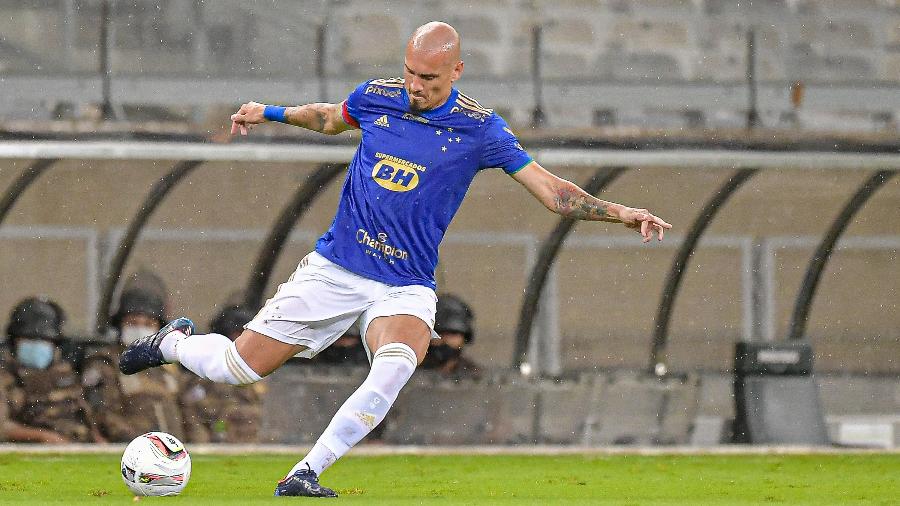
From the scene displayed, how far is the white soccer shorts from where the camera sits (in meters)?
7.30

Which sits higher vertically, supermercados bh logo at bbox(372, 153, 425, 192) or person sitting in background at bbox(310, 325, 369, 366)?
supermercados bh logo at bbox(372, 153, 425, 192)

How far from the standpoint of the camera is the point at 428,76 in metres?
7.13

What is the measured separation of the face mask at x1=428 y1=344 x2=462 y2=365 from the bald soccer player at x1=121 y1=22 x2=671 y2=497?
442 centimetres

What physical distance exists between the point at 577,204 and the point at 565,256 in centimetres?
812

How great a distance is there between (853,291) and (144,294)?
20.7ft

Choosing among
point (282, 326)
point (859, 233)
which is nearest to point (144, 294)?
point (282, 326)

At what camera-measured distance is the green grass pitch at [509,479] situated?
300 inches

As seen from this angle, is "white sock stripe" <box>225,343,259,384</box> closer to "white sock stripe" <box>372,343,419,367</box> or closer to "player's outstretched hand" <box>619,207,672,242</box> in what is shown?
"white sock stripe" <box>372,343,419,367</box>

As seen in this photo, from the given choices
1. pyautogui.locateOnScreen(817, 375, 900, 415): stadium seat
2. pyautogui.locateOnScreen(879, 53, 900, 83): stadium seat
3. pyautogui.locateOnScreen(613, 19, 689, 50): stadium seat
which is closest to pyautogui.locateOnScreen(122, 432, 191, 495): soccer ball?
Result: pyautogui.locateOnScreen(613, 19, 689, 50): stadium seat

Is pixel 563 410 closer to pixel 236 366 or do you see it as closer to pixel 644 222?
pixel 236 366

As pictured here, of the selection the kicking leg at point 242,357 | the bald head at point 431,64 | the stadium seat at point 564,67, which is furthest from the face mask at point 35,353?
the bald head at point 431,64

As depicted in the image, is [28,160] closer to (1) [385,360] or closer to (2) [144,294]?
(2) [144,294]

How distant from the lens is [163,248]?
14586mm

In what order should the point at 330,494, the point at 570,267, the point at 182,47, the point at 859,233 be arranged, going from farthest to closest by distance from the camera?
the point at 570,267, the point at 859,233, the point at 182,47, the point at 330,494
